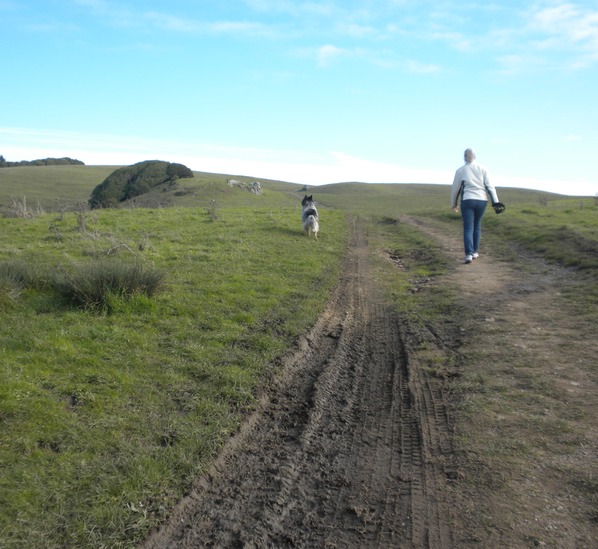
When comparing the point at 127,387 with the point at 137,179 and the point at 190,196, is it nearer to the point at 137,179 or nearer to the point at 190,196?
the point at 190,196

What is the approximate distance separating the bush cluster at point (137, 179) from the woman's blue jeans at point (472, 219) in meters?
50.8

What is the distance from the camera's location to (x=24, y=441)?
4.02 metres

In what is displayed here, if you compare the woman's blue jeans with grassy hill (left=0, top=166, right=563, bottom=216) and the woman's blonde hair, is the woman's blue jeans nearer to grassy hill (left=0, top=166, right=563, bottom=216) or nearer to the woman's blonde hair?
the woman's blonde hair

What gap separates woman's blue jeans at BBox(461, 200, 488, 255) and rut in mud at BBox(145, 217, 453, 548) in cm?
655

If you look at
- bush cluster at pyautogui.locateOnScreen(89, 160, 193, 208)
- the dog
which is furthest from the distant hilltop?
Result: the dog

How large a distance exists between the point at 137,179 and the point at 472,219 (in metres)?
55.8

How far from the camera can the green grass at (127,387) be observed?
134 inches

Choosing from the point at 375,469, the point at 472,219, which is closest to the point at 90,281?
the point at 375,469

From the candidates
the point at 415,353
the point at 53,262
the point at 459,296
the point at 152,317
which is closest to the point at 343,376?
the point at 415,353

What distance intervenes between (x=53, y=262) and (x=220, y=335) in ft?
18.4

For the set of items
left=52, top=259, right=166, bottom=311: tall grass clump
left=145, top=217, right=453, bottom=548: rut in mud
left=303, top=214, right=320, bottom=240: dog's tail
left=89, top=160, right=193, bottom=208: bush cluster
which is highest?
left=89, top=160, right=193, bottom=208: bush cluster

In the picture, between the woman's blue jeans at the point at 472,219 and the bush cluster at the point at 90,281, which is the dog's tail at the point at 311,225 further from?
the bush cluster at the point at 90,281

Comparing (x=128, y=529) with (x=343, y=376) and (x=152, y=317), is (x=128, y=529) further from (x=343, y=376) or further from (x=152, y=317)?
(x=152, y=317)

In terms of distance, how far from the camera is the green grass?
134 inches
